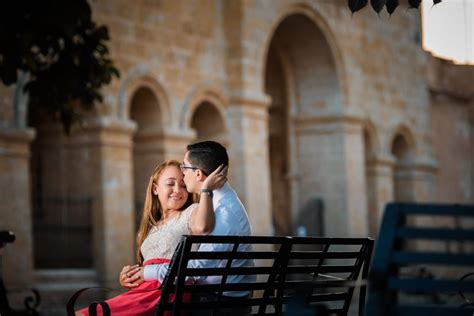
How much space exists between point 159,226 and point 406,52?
2358 centimetres

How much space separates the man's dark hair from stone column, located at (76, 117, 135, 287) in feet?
39.6

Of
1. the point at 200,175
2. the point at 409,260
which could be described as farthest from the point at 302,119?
the point at 409,260

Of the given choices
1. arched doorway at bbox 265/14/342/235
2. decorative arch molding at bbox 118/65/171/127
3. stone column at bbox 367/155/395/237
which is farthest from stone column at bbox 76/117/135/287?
stone column at bbox 367/155/395/237

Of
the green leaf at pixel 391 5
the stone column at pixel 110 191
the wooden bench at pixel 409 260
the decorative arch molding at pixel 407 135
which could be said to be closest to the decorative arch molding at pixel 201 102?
the stone column at pixel 110 191

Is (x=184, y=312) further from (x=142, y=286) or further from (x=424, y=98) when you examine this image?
(x=424, y=98)

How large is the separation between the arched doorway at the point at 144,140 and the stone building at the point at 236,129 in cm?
3

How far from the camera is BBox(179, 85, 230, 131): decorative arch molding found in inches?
786

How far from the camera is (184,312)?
551cm

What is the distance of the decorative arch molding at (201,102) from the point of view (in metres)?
20.0

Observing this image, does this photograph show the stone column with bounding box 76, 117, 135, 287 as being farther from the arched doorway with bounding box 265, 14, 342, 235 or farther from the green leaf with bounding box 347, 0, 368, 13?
the green leaf with bounding box 347, 0, 368, 13

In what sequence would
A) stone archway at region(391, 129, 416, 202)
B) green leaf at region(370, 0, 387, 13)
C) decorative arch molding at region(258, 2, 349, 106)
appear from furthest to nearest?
stone archway at region(391, 129, 416, 202), decorative arch molding at region(258, 2, 349, 106), green leaf at region(370, 0, 387, 13)

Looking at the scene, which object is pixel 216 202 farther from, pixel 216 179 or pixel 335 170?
pixel 335 170

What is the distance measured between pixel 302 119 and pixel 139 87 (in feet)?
22.7

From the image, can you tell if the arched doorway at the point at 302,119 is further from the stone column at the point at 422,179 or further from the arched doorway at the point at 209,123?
the stone column at the point at 422,179
